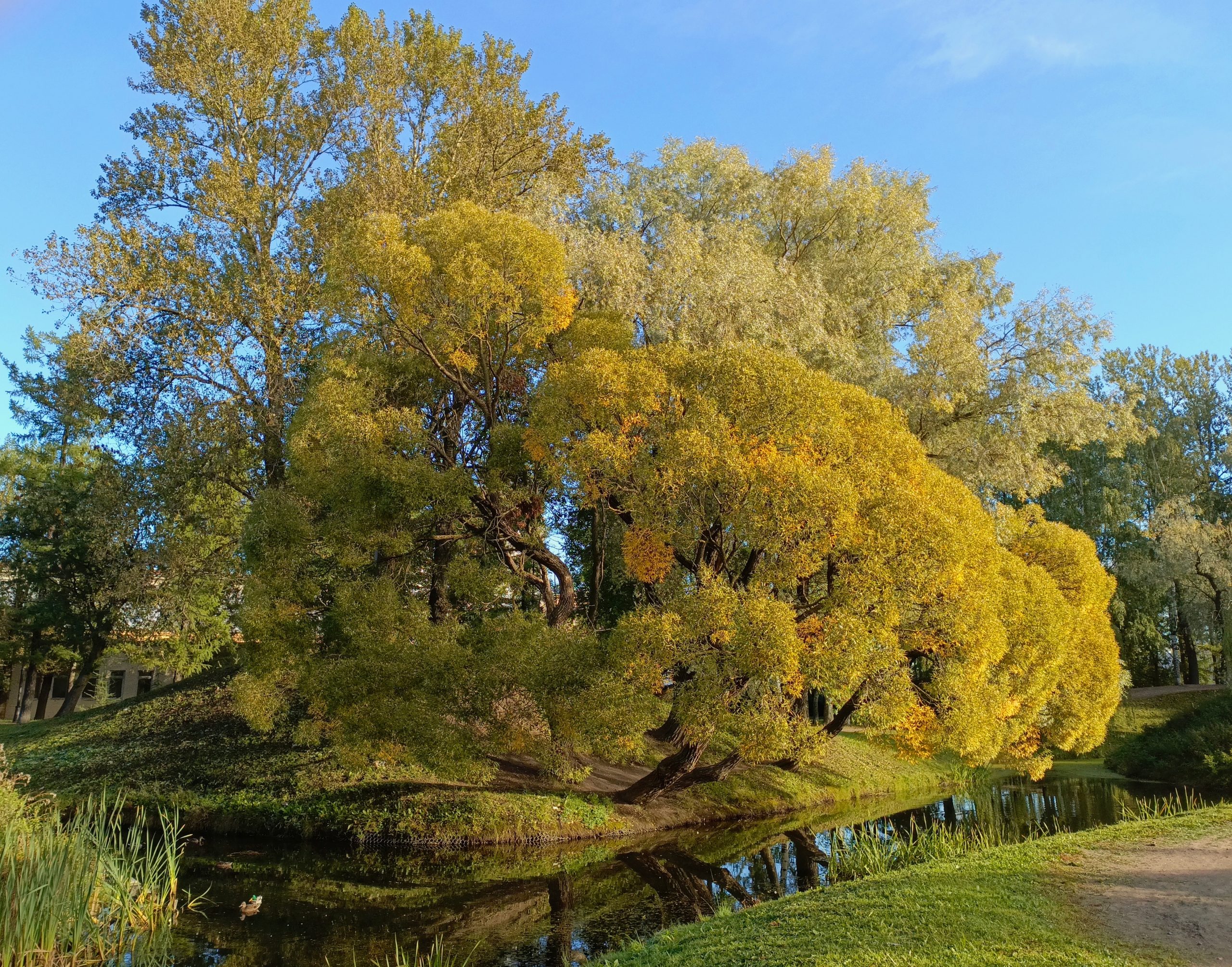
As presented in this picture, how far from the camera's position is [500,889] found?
47.3 feet

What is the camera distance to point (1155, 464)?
4459cm

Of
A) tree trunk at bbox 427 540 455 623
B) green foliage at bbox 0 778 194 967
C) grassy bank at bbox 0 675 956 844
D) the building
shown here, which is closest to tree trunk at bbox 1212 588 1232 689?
grassy bank at bbox 0 675 956 844

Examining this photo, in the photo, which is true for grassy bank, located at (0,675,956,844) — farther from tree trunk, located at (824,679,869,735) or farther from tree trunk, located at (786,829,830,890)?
tree trunk, located at (824,679,869,735)

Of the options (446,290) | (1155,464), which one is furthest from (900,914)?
(1155,464)

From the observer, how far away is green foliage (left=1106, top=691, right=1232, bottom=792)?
2403 cm

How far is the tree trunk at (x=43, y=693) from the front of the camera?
3994 centimetres

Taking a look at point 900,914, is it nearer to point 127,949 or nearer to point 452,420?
point 127,949

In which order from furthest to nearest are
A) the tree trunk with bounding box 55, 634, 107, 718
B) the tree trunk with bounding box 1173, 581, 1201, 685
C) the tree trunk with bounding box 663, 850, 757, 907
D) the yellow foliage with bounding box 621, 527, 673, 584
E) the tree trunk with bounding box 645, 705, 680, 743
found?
the tree trunk with bounding box 1173, 581, 1201, 685
the tree trunk with bounding box 55, 634, 107, 718
the tree trunk with bounding box 645, 705, 680, 743
the yellow foliage with bounding box 621, 527, 673, 584
the tree trunk with bounding box 663, 850, 757, 907

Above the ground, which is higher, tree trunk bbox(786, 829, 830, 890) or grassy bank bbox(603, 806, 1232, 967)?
grassy bank bbox(603, 806, 1232, 967)

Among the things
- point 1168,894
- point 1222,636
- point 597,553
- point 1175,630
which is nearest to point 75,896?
point 1168,894

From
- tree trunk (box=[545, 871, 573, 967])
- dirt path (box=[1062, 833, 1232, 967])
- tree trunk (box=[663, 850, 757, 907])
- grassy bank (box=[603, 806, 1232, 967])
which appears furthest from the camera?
tree trunk (box=[663, 850, 757, 907])

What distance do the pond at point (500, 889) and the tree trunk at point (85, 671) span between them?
2115 cm

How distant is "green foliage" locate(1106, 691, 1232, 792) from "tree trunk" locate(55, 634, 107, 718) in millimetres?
38244

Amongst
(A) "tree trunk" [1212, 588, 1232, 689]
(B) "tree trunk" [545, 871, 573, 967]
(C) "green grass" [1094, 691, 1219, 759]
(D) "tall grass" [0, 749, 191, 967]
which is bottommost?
(B) "tree trunk" [545, 871, 573, 967]
